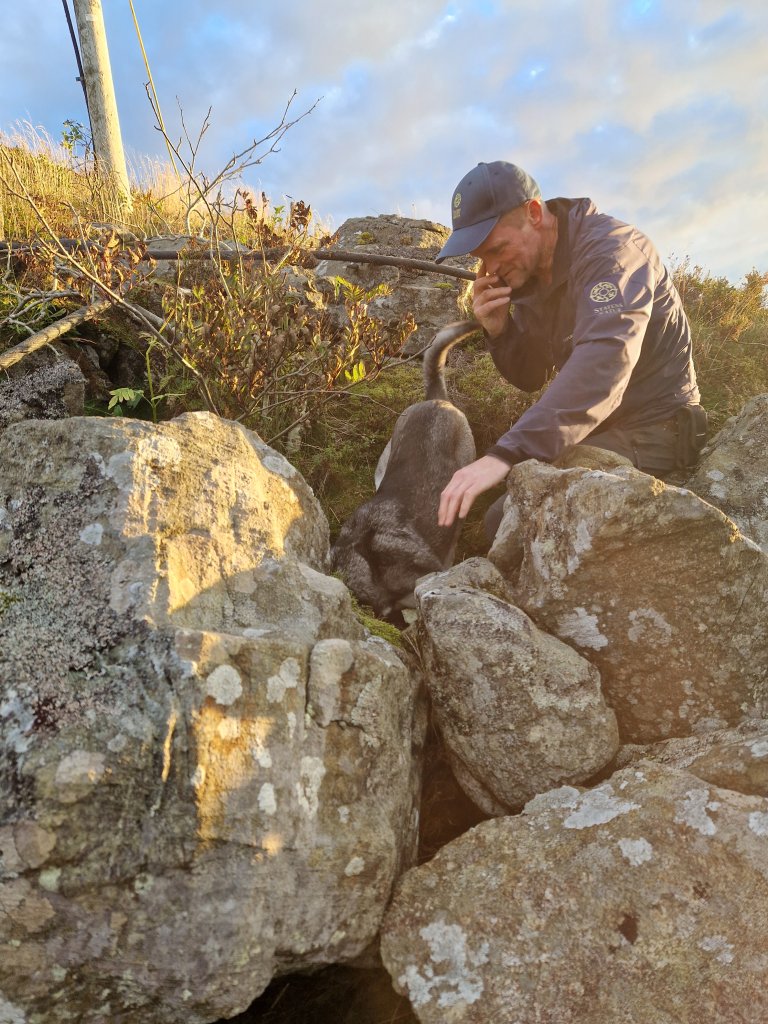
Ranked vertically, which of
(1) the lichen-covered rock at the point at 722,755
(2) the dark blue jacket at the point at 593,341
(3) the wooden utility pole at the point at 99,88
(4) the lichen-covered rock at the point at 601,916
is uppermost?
(3) the wooden utility pole at the point at 99,88

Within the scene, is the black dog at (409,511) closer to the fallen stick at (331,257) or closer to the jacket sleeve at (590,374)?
the jacket sleeve at (590,374)

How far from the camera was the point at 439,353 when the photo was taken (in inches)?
235

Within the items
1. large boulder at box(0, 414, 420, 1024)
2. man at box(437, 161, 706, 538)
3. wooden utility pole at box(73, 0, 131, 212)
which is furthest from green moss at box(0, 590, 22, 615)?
wooden utility pole at box(73, 0, 131, 212)

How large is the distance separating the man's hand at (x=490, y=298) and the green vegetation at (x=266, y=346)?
704 millimetres

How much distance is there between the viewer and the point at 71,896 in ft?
6.70

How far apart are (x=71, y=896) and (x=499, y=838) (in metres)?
1.55

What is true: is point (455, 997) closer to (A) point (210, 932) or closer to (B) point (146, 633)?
(A) point (210, 932)

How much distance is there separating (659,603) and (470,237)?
3002 millimetres

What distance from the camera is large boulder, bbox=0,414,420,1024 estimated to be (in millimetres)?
2061

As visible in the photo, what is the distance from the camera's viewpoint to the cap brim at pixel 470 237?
183 inches

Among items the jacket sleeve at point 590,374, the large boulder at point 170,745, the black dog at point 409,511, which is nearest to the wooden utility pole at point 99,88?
the black dog at point 409,511

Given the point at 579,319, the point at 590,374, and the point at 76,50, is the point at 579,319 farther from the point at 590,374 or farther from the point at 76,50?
the point at 76,50

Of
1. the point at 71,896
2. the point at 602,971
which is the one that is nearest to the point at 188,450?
the point at 71,896

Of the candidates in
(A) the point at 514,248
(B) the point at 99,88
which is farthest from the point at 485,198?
(B) the point at 99,88
